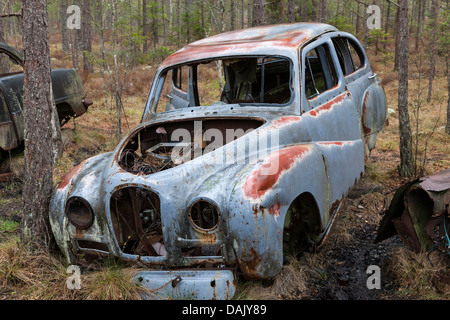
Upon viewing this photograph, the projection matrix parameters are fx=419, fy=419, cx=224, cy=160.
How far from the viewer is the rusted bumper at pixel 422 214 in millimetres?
3324

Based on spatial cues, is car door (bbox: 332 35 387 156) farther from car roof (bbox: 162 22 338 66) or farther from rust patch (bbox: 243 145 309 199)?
rust patch (bbox: 243 145 309 199)

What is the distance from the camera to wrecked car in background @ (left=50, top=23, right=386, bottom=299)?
117 inches

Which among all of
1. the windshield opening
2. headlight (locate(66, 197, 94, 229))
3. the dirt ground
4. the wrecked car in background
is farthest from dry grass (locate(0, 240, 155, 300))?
the windshield opening

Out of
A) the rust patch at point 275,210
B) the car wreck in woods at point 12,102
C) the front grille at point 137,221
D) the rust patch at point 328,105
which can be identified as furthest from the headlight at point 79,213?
the car wreck in woods at point 12,102

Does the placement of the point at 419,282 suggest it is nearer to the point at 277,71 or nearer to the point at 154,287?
the point at 154,287

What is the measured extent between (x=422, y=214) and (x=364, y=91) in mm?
2114

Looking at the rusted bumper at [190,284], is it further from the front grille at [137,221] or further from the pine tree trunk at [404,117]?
the pine tree trunk at [404,117]

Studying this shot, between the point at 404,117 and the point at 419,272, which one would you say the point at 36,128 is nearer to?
the point at 419,272

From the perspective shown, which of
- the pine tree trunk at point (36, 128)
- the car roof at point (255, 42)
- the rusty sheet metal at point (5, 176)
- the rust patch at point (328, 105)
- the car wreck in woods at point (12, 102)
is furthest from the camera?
the rusty sheet metal at point (5, 176)

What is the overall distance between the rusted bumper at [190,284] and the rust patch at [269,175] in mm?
611

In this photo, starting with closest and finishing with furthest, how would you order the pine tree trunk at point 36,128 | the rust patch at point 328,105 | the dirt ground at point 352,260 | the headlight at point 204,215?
the headlight at point 204,215
the dirt ground at point 352,260
the pine tree trunk at point 36,128
the rust patch at point 328,105

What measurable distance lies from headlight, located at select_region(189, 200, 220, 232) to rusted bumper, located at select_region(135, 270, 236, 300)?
1.14 feet

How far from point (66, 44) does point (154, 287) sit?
1005 inches
